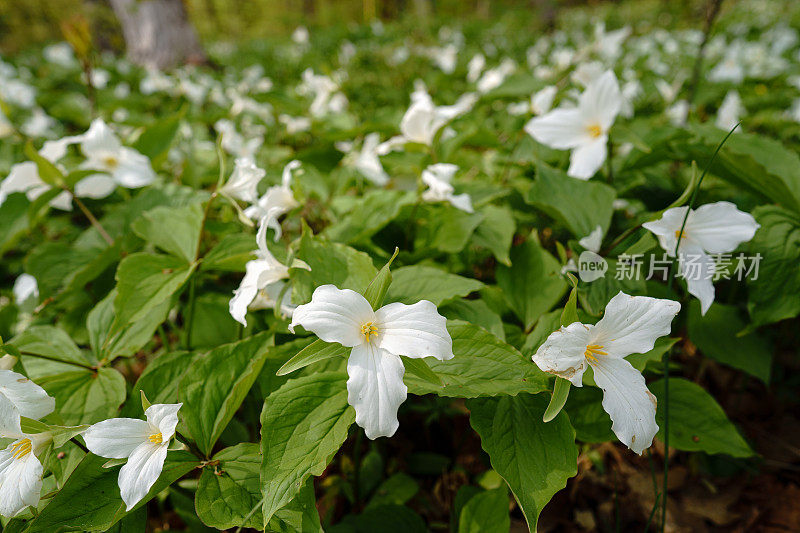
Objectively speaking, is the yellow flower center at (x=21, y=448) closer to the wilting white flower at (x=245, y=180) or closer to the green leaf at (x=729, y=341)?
the wilting white flower at (x=245, y=180)

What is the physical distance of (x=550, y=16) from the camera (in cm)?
1042

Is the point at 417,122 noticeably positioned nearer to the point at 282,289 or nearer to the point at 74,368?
the point at 282,289

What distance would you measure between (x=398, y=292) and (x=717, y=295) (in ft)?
4.40

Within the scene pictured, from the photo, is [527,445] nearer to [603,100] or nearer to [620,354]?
[620,354]

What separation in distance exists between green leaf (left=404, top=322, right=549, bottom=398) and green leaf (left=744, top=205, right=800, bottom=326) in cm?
82

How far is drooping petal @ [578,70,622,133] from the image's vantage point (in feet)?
5.21

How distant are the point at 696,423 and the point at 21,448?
5.42 feet

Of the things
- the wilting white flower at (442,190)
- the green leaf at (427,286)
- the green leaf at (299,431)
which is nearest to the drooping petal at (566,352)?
the green leaf at (427,286)

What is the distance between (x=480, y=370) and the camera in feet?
3.38

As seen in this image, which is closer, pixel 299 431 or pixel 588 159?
pixel 299 431

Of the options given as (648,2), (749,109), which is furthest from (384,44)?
(648,2)

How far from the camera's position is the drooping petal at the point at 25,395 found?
37.9 inches

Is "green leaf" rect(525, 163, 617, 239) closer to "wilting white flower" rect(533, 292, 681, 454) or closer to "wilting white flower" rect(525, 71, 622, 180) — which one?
"wilting white flower" rect(525, 71, 622, 180)

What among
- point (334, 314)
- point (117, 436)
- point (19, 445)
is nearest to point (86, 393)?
point (19, 445)
